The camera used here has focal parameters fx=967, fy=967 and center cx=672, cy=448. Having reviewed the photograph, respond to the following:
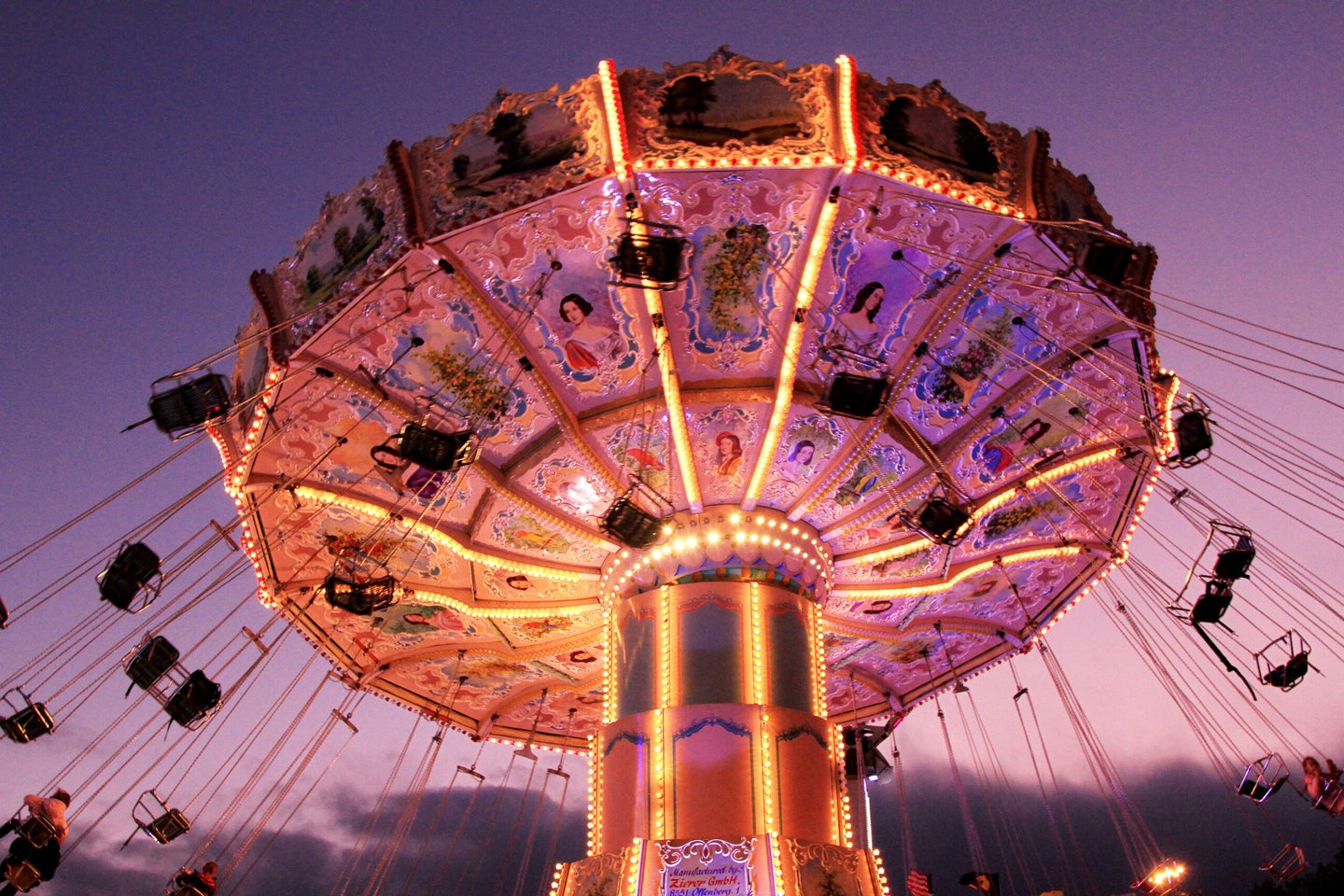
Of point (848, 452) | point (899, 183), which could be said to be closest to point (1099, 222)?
point (899, 183)

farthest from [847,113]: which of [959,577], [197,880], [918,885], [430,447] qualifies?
[197,880]

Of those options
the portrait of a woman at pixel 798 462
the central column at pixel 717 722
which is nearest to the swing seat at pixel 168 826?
the central column at pixel 717 722

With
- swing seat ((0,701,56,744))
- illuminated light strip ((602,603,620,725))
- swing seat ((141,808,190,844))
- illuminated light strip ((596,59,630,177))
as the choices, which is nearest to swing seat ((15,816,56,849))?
swing seat ((0,701,56,744))

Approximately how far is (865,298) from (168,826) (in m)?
10.7

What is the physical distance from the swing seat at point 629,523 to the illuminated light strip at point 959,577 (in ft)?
13.9

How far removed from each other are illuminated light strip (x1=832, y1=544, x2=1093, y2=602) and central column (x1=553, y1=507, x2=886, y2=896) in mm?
1308

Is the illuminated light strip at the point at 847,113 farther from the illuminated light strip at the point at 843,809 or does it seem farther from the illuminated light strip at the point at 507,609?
the illuminated light strip at the point at 507,609

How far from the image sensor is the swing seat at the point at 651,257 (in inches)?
318

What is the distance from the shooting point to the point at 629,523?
963 centimetres

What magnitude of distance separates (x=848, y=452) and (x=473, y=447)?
4343 mm

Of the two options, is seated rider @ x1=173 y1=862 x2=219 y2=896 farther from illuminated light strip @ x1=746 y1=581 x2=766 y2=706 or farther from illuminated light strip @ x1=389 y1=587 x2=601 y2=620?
illuminated light strip @ x1=746 y1=581 x2=766 y2=706

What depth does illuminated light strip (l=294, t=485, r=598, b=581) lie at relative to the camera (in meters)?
11.4

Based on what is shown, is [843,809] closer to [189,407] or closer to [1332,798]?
[1332,798]

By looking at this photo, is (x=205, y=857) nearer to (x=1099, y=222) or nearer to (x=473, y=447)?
(x=473, y=447)
